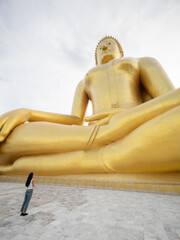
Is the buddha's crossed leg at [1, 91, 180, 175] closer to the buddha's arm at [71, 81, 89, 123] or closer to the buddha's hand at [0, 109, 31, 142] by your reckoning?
the buddha's hand at [0, 109, 31, 142]

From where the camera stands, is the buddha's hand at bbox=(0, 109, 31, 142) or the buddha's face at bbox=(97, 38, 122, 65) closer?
the buddha's hand at bbox=(0, 109, 31, 142)

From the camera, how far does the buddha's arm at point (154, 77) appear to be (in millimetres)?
3411

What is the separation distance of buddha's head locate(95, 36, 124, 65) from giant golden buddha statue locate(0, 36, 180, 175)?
92 cm

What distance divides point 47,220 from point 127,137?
1609 mm

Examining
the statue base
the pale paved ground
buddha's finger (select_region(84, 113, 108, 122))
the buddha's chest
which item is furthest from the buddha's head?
the pale paved ground

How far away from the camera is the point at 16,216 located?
1.15 meters

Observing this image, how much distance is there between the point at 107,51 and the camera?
4.90m

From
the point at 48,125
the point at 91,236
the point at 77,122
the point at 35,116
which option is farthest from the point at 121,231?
the point at 77,122

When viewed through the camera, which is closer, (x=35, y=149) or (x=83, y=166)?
(x=83, y=166)

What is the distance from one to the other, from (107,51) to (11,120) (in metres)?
3.77

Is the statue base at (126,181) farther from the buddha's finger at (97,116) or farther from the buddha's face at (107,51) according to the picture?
the buddha's face at (107,51)

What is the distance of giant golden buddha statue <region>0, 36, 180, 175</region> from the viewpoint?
2.01 meters

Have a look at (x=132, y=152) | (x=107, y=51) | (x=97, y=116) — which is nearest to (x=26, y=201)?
(x=132, y=152)

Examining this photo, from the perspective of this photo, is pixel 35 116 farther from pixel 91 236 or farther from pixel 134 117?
pixel 91 236
